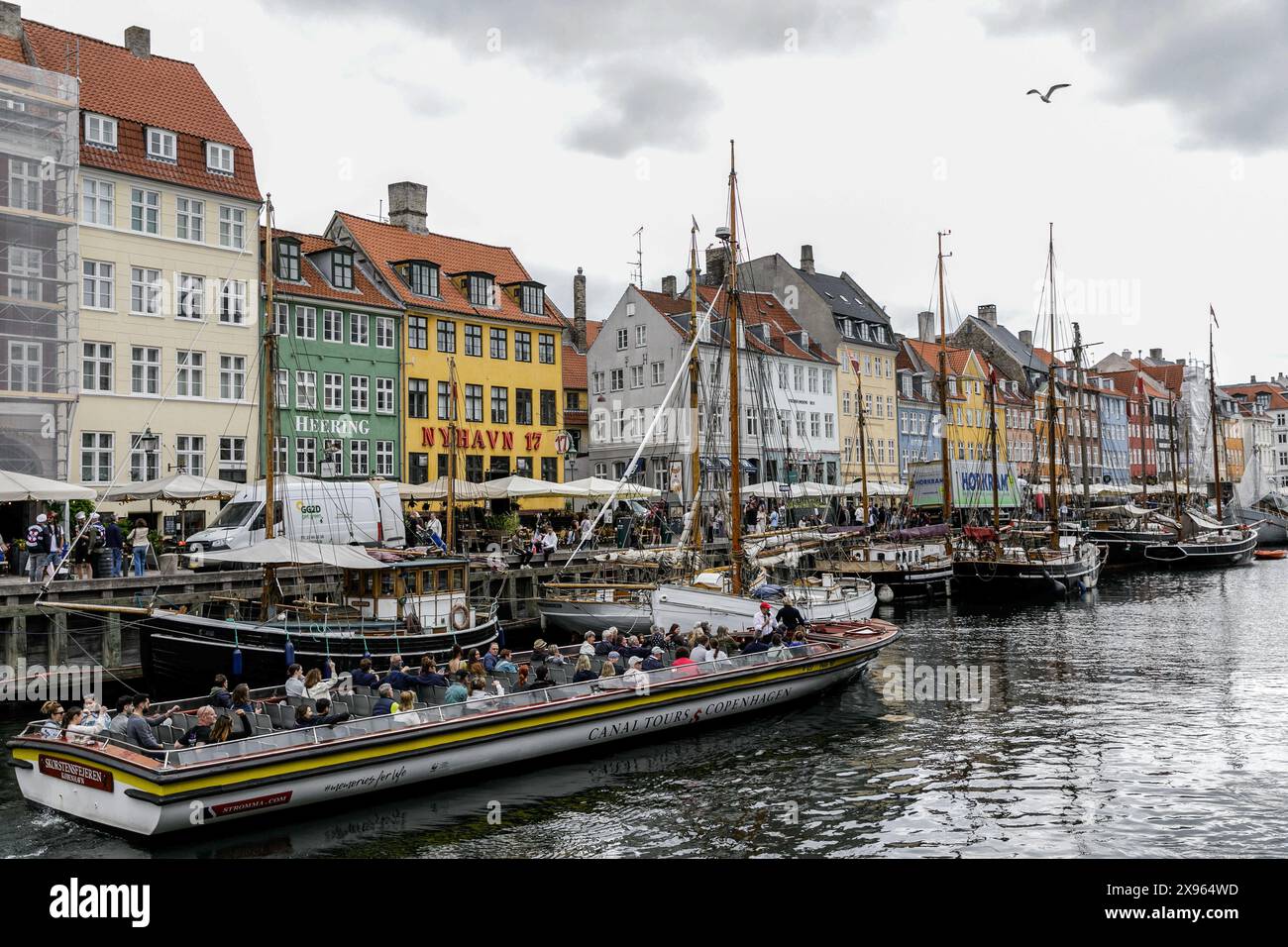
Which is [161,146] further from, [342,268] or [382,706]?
[382,706]

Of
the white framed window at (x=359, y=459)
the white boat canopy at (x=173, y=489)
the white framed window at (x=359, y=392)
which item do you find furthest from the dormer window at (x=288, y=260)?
the white boat canopy at (x=173, y=489)

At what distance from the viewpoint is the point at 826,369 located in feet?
231

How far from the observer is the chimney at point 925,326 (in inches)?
3693

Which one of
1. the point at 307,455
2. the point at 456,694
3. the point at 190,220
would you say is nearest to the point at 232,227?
the point at 190,220

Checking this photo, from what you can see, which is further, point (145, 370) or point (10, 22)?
point (145, 370)

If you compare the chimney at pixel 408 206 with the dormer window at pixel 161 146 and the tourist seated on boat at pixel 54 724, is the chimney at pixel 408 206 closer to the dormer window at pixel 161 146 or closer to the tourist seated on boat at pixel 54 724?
the dormer window at pixel 161 146

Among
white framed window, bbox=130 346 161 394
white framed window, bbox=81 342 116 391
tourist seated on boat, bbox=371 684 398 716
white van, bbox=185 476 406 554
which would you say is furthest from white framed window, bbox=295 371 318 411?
tourist seated on boat, bbox=371 684 398 716

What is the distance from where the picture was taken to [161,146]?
4009cm

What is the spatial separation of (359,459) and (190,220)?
443 inches

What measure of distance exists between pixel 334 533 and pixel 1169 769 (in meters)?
23.9

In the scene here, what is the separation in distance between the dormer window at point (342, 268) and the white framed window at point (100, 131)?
9.79m

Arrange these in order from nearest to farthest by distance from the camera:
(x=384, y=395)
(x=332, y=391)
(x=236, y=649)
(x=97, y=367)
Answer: (x=236, y=649), (x=97, y=367), (x=332, y=391), (x=384, y=395)
